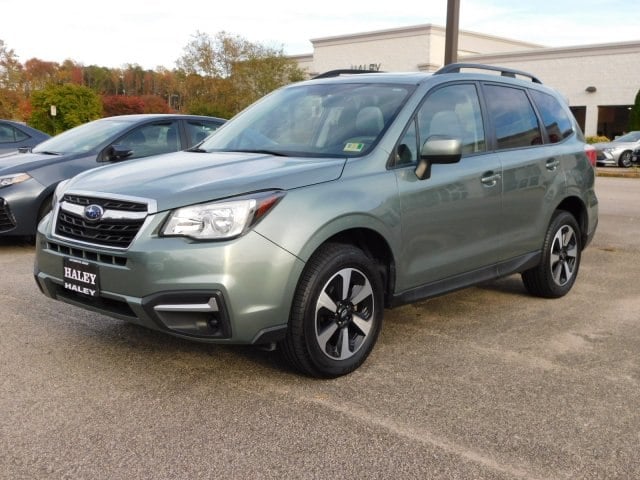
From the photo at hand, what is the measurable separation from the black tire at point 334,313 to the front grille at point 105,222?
0.90m

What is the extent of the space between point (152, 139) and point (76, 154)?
925 millimetres

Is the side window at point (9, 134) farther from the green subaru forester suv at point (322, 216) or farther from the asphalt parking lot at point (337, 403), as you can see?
the green subaru forester suv at point (322, 216)

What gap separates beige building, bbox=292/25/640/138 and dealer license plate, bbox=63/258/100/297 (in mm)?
30021

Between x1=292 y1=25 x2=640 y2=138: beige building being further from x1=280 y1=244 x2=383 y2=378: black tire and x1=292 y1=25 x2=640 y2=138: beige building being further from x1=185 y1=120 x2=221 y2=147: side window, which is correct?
x1=280 y1=244 x2=383 y2=378: black tire

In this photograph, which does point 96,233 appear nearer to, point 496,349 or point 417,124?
point 417,124

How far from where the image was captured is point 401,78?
188 inches

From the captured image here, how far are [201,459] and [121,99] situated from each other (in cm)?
9113

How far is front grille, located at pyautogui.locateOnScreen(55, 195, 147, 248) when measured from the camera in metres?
3.60

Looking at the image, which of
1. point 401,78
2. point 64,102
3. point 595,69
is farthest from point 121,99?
point 401,78

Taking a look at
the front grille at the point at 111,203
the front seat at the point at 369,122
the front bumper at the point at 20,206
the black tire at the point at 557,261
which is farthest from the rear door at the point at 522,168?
the front bumper at the point at 20,206

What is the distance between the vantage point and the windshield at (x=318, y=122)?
4375 mm

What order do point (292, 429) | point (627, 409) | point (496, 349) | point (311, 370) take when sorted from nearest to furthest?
1. point (292, 429)
2. point (627, 409)
3. point (311, 370)
4. point (496, 349)

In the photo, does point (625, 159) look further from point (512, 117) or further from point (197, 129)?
point (512, 117)

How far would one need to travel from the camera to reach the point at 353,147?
4285 millimetres
